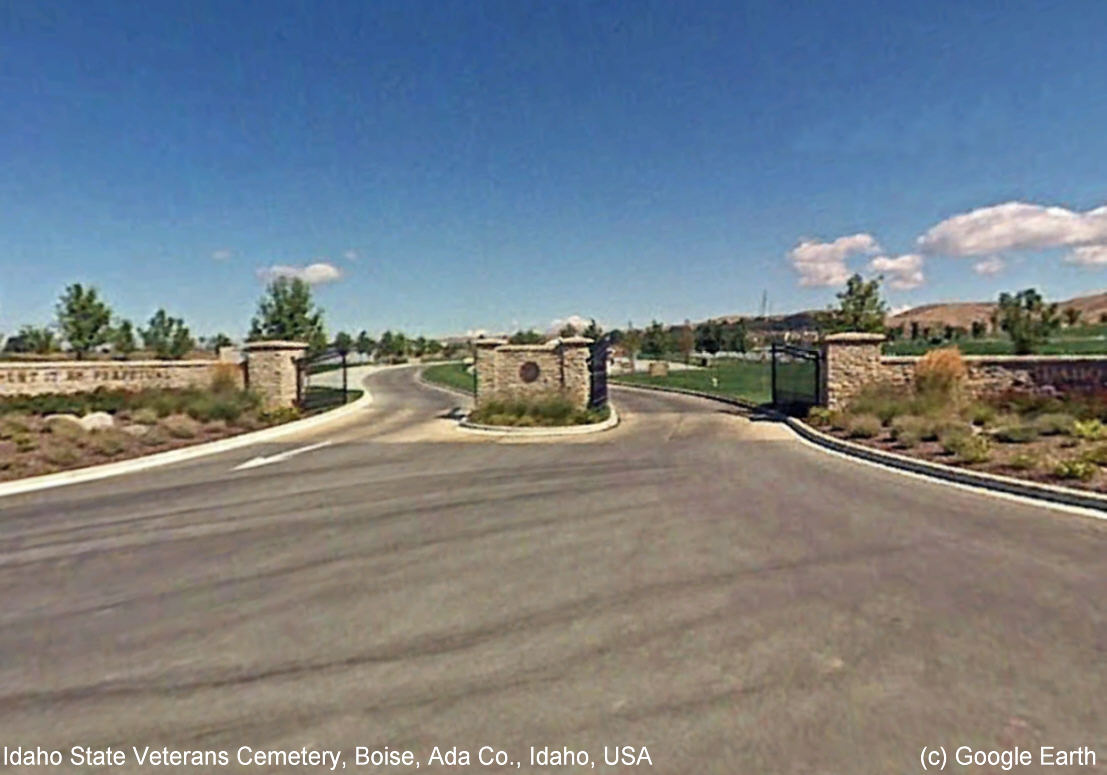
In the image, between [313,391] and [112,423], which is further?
[313,391]

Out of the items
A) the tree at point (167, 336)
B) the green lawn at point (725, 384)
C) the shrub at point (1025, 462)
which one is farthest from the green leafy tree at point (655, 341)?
the shrub at point (1025, 462)

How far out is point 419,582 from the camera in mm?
6039

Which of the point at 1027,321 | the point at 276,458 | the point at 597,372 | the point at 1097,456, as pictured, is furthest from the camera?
the point at 1027,321

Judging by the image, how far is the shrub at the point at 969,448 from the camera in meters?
10.5

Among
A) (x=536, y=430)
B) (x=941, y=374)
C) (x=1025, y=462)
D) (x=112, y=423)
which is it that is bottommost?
(x=536, y=430)

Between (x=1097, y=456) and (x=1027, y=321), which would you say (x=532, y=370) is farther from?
(x=1027, y=321)

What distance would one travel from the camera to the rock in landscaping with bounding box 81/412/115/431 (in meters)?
16.9

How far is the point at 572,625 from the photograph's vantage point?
16.3ft

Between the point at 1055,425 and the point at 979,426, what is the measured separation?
6.25 feet

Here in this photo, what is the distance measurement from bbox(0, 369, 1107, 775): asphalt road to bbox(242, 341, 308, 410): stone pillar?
11.6m

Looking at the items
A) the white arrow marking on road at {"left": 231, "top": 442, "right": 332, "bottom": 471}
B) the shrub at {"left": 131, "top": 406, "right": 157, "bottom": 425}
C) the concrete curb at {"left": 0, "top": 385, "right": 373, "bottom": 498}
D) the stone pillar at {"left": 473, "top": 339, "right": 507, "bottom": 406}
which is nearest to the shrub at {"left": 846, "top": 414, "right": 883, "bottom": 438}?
the stone pillar at {"left": 473, "top": 339, "right": 507, "bottom": 406}

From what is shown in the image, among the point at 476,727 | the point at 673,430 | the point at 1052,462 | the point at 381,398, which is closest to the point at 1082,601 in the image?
the point at 476,727

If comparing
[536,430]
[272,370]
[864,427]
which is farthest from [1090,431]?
[272,370]

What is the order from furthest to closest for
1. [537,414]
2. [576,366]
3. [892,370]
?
[576,366] → [537,414] → [892,370]
